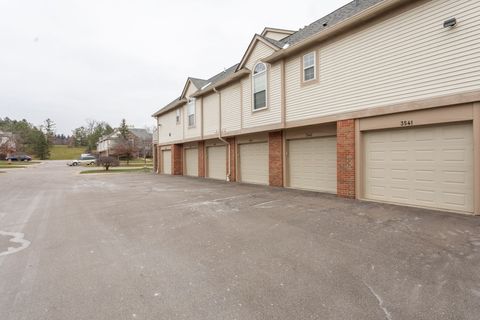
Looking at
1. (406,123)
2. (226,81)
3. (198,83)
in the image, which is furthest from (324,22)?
(198,83)

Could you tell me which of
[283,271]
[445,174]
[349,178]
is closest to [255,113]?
[349,178]

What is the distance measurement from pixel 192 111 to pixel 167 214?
40.4 ft

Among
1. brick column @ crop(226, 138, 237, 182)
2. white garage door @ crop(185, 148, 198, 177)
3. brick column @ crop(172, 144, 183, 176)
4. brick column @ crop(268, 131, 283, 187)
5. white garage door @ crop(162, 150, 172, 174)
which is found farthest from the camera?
white garage door @ crop(162, 150, 172, 174)

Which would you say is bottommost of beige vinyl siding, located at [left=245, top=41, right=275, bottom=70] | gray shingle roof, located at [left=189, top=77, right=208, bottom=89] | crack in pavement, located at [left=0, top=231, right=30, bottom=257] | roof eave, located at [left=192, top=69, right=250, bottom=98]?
crack in pavement, located at [left=0, top=231, right=30, bottom=257]

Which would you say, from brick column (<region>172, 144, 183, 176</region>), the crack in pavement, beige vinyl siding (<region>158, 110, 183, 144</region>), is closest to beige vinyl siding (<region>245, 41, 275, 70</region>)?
beige vinyl siding (<region>158, 110, 183, 144</region>)

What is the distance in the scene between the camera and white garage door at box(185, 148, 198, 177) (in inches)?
736

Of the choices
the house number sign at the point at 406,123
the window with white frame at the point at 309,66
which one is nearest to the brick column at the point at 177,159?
the window with white frame at the point at 309,66

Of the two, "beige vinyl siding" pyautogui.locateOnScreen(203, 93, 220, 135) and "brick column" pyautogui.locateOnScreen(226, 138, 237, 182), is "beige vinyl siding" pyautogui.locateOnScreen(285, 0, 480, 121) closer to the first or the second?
"brick column" pyautogui.locateOnScreen(226, 138, 237, 182)

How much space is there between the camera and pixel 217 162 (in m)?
16.1

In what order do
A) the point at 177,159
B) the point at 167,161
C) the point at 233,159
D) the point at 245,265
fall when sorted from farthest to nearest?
the point at 167,161 → the point at 177,159 → the point at 233,159 → the point at 245,265

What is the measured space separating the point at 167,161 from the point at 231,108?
10731mm

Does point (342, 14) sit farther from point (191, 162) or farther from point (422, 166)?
point (191, 162)

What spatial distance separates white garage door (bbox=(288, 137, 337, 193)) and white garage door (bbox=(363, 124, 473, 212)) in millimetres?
1535

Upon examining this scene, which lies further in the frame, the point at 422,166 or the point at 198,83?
the point at 198,83
